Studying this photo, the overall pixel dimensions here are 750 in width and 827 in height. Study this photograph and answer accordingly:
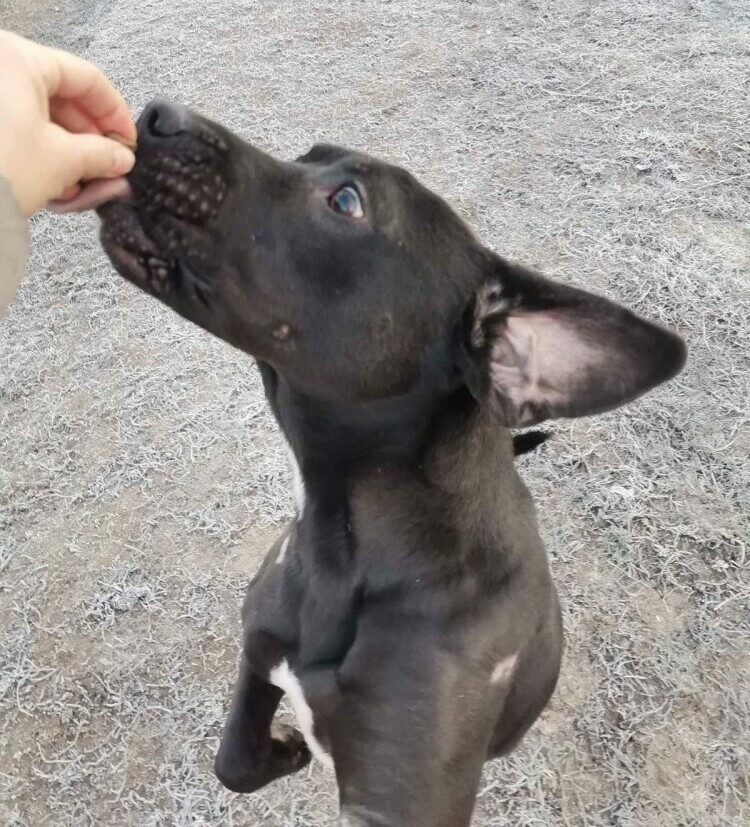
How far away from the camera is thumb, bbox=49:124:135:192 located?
1.36 metres

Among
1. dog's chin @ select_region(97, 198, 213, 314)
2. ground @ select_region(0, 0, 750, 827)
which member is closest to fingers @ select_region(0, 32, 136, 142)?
dog's chin @ select_region(97, 198, 213, 314)

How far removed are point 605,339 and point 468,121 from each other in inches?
136

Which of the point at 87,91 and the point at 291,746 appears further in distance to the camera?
the point at 291,746

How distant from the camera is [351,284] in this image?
1.77m

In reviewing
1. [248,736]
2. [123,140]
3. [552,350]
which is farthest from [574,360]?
[248,736]

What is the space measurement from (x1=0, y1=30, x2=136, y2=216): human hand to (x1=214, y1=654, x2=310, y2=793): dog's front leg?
1393 millimetres

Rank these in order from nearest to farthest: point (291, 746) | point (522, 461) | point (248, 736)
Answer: point (248, 736) < point (291, 746) < point (522, 461)

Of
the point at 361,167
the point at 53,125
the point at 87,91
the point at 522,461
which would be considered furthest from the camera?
the point at 522,461

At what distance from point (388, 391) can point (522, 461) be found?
1576 millimetres

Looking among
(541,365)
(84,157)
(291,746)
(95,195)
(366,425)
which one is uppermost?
(84,157)

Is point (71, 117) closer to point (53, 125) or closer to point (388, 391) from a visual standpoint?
point (53, 125)

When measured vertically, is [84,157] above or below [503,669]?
above

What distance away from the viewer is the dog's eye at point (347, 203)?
177 centimetres

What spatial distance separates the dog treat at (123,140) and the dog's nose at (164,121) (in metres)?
0.04
